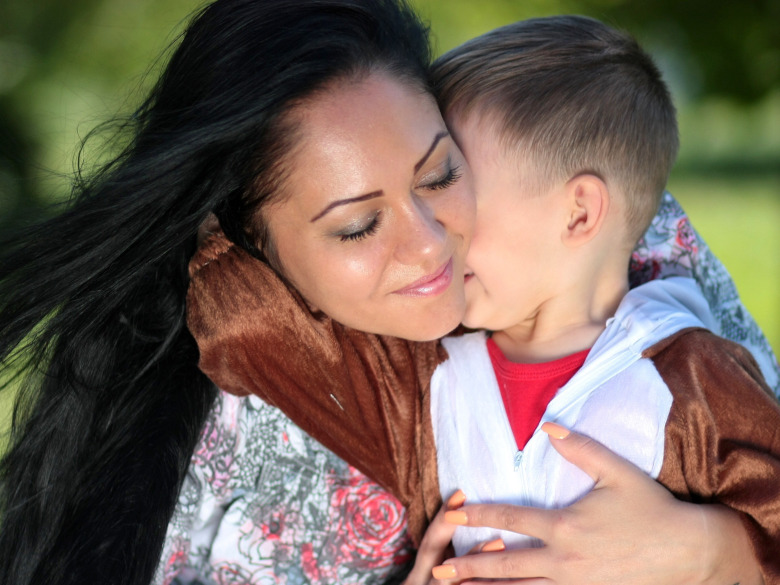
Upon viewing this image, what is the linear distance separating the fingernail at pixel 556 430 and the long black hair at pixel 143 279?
27.2 inches

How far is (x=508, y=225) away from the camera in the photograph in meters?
1.75

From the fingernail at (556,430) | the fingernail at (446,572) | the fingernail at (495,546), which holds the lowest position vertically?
the fingernail at (446,572)

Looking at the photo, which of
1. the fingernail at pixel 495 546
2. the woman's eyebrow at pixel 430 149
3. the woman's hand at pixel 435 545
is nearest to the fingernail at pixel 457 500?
the woman's hand at pixel 435 545

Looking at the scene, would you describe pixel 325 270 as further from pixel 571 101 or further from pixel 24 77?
pixel 24 77

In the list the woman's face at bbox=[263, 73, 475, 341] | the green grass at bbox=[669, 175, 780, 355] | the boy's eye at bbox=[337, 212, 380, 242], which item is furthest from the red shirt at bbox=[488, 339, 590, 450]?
the green grass at bbox=[669, 175, 780, 355]

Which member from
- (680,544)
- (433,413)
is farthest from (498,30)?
(680,544)

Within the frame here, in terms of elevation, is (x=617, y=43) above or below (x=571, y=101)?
above

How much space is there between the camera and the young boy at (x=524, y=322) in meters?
1.64

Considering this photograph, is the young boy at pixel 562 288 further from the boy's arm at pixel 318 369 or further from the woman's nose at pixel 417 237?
the woman's nose at pixel 417 237

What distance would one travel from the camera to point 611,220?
179 centimetres

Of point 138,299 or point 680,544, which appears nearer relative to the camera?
point 680,544

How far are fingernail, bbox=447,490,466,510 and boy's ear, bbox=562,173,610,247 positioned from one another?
22.4 inches

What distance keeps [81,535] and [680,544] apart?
1.15 metres

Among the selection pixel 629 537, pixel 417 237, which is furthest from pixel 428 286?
pixel 629 537
